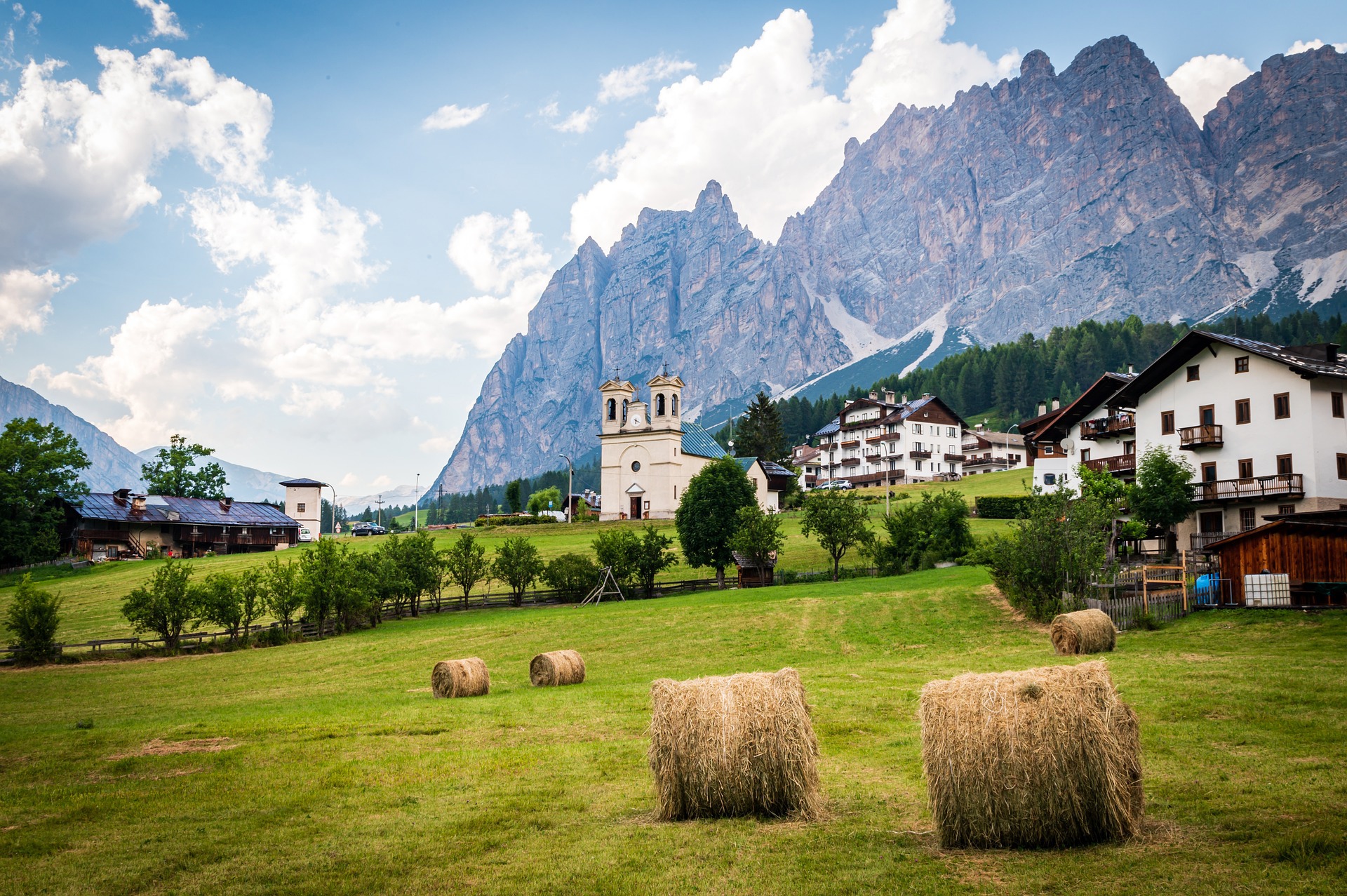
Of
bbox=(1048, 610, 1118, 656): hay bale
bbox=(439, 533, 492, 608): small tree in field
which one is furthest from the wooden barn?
bbox=(439, 533, 492, 608): small tree in field

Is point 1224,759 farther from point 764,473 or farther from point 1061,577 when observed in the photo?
point 764,473

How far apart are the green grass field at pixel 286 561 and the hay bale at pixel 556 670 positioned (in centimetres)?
2812

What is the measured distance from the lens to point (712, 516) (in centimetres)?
6950

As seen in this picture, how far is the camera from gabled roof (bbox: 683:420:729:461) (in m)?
112

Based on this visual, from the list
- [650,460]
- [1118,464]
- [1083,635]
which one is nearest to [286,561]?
[650,460]

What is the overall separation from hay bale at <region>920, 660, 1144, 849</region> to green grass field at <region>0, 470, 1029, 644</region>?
4761cm

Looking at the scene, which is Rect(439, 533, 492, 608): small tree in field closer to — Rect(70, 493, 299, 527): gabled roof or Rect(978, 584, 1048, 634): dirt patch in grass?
Rect(978, 584, 1048, 634): dirt patch in grass

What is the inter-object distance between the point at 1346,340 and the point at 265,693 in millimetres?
171940

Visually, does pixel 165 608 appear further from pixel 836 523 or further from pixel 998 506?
pixel 998 506

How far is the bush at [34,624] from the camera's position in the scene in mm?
40938

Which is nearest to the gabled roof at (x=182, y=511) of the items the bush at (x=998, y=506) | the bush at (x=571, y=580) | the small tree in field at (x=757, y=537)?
the bush at (x=571, y=580)

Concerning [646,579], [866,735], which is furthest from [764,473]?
[866,735]

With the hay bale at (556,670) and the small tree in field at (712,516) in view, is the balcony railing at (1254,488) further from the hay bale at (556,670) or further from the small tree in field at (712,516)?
the hay bale at (556,670)

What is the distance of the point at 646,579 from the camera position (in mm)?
64000
